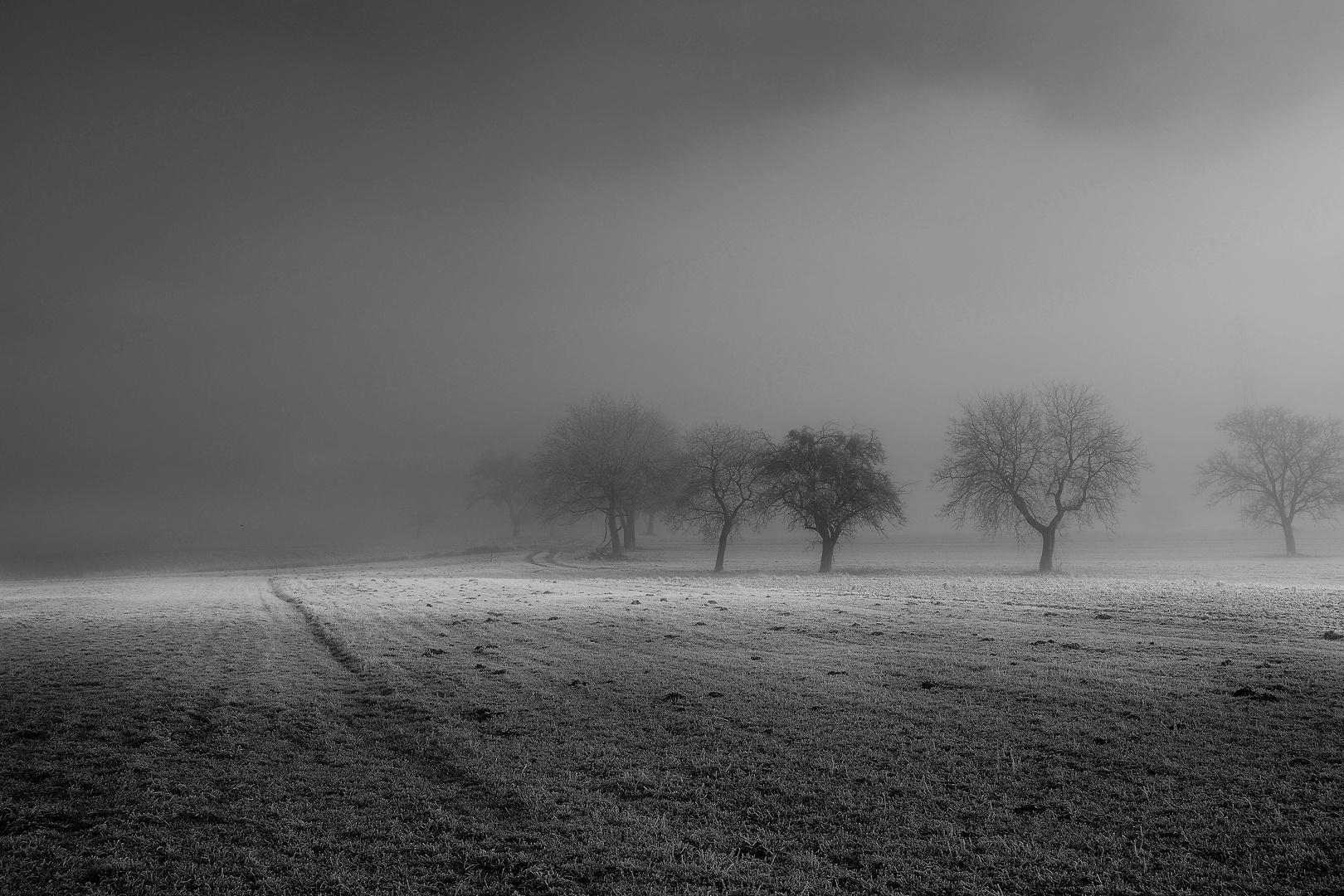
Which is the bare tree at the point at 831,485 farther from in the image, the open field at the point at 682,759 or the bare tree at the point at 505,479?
the bare tree at the point at 505,479

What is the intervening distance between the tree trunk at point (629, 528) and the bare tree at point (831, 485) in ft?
98.6

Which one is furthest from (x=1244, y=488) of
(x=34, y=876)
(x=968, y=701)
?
(x=34, y=876)

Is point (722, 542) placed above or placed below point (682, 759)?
above

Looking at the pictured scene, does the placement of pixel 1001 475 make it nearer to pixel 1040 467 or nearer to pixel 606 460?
pixel 1040 467

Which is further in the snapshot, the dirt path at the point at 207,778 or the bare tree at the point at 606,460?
the bare tree at the point at 606,460

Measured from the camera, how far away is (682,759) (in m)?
8.24

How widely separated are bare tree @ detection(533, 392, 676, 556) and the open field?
5170cm

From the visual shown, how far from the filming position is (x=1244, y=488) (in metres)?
64.8

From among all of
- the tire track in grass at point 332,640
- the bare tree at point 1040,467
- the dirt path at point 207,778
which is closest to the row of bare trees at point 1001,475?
the bare tree at point 1040,467

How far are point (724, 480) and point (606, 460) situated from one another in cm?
1972

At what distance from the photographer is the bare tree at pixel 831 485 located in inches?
1938

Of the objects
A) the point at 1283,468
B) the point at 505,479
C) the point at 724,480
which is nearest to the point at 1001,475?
the point at 724,480

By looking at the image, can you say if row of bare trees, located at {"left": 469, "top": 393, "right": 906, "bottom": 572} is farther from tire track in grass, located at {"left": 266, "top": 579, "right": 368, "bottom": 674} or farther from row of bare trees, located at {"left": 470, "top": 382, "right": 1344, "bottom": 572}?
tire track in grass, located at {"left": 266, "top": 579, "right": 368, "bottom": 674}

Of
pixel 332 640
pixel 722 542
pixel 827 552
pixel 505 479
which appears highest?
pixel 505 479
